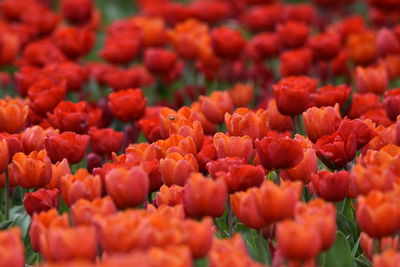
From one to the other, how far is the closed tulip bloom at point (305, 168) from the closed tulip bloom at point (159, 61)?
2.21 m

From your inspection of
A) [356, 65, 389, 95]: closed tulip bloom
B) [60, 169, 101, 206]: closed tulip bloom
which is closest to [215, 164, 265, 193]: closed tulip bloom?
[60, 169, 101, 206]: closed tulip bloom

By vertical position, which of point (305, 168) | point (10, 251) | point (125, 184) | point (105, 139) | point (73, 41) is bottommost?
point (73, 41)

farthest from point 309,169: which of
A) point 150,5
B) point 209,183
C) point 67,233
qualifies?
point 150,5

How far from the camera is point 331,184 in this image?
108 inches

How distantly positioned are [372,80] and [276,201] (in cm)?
209

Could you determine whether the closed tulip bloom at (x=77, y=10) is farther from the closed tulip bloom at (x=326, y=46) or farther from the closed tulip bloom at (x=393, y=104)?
the closed tulip bloom at (x=393, y=104)

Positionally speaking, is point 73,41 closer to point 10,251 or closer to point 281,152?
point 281,152

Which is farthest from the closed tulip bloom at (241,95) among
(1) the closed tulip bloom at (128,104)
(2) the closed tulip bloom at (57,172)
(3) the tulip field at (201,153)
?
(2) the closed tulip bloom at (57,172)

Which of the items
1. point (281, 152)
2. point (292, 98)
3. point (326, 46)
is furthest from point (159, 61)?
point (281, 152)

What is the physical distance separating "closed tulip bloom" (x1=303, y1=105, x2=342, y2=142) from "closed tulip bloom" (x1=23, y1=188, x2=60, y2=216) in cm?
95

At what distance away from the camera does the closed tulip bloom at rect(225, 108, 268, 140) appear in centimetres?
322

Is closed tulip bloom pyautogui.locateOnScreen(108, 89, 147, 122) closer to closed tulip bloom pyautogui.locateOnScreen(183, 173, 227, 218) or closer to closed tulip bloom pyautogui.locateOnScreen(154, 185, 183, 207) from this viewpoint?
closed tulip bloom pyautogui.locateOnScreen(154, 185, 183, 207)

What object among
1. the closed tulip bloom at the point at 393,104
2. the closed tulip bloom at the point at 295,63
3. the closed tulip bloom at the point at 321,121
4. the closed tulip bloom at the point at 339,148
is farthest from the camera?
the closed tulip bloom at the point at 295,63

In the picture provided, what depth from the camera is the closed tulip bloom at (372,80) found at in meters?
4.36
